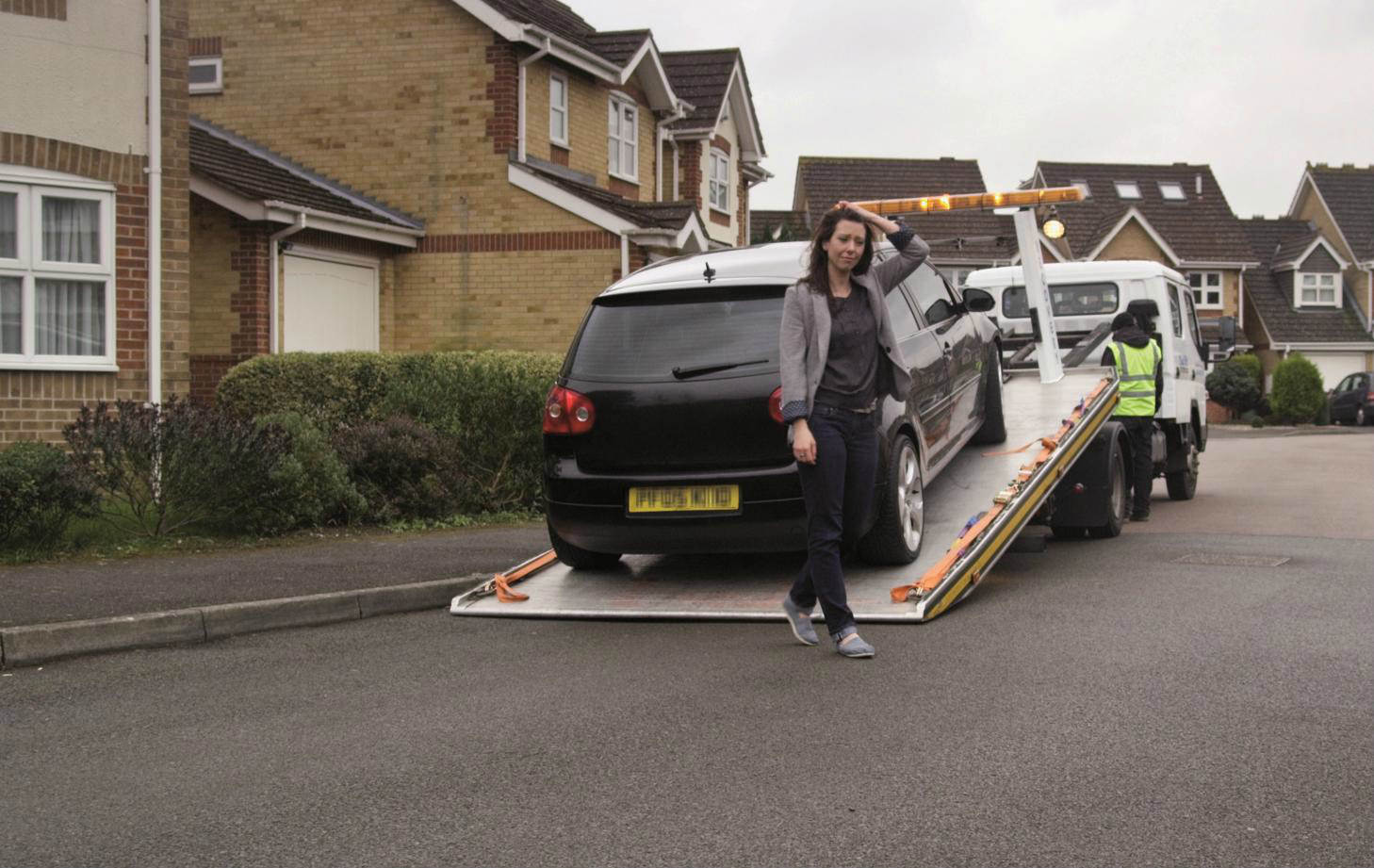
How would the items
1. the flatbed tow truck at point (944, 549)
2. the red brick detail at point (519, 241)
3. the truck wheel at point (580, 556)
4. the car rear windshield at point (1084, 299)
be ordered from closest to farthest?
1. the flatbed tow truck at point (944, 549)
2. the truck wheel at point (580, 556)
3. the car rear windshield at point (1084, 299)
4. the red brick detail at point (519, 241)

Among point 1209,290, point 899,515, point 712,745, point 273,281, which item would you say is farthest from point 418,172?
point 1209,290

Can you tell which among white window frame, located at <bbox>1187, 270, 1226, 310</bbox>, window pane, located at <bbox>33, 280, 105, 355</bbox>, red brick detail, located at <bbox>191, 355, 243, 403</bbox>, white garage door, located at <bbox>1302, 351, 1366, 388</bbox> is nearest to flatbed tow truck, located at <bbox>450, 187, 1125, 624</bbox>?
window pane, located at <bbox>33, 280, 105, 355</bbox>

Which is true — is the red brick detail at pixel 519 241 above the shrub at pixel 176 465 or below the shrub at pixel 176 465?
above

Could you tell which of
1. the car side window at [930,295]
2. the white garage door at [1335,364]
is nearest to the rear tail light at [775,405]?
the car side window at [930,295]

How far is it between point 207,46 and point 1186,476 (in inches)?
648

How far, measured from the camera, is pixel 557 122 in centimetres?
2377

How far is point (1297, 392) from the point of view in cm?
4541

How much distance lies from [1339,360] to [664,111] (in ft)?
122

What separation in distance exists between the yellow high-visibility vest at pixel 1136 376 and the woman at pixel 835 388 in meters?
6.26

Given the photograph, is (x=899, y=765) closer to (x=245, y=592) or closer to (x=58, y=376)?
(x=245, y=592)

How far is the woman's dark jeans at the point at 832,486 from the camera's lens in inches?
258

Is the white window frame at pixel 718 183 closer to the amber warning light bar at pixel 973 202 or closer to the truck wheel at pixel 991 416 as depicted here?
the amber warning light bar at pixel 973 202

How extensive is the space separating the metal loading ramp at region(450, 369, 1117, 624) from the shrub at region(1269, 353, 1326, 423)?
127 feet

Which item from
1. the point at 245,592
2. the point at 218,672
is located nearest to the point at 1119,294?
the point at 245,592
